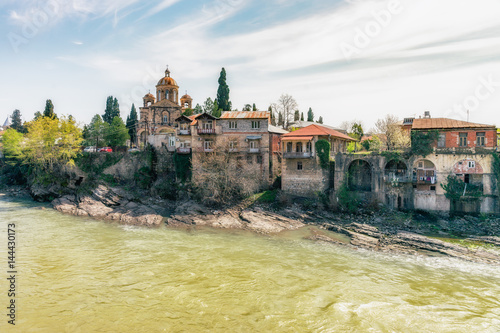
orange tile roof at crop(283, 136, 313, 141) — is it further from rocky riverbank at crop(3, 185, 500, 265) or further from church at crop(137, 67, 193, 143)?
church at crop(137, 67, 193, 143)

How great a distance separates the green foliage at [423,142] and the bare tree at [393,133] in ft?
9.13

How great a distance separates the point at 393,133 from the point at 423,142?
10182 mm

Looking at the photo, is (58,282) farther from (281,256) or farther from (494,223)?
(494,223)

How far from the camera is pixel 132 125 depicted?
65062 millimetres

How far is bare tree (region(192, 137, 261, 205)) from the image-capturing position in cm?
3391

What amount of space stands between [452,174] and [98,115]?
58165 mm

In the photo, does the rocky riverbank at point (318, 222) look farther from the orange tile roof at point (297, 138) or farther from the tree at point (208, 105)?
the tree at point (208, 105)

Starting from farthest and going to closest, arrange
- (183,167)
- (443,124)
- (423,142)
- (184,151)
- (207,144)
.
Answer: (184,151) < (183,167) < (207,144) < (443,124) < (423,142)

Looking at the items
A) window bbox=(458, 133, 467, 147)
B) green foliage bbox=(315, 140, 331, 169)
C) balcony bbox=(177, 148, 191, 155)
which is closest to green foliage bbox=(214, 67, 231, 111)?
balcony bbox=(177, 148, 191, 155)

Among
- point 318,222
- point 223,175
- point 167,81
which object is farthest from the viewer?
point 167,81

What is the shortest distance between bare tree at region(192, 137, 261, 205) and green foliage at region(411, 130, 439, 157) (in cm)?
1676

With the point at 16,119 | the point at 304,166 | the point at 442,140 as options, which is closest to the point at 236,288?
the point at 304,166

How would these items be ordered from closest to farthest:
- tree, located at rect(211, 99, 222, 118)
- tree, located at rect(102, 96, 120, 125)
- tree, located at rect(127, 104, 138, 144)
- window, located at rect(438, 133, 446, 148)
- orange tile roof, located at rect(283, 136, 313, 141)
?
window, located at rect(438, 133, 446, 148) < orange tile roof, located at rect(283, 136, 313, 141) < tree, located at rect(211, 99, 222, 118) < tree, located at rect(127, 104, 138, 144) < tree, located at rect(102, 96, 120, 125)

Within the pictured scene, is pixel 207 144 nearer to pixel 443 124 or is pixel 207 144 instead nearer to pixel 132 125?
pixel 443 124
